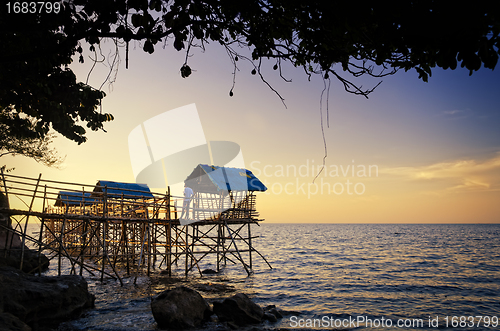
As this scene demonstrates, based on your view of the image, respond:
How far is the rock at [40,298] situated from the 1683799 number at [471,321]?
11801 millimetres

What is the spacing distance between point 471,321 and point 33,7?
50.7 feet

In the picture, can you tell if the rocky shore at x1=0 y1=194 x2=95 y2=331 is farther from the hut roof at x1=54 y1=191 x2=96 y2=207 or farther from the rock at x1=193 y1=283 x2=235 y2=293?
the rock at x1=193 y1=283 x2=235 y2=293

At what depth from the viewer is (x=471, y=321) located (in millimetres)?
11180

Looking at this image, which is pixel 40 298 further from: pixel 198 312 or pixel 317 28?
pixel 317 28

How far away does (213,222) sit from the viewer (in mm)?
18141

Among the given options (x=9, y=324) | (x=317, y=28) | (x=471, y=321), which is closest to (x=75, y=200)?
(x=9, y=324)

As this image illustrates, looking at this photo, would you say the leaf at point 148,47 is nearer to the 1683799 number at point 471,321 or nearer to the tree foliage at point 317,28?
the tree foliage at point 317,28

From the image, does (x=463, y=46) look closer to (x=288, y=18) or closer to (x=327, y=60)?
(x=327, y=60)

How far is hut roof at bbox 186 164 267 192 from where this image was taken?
62.0 ft

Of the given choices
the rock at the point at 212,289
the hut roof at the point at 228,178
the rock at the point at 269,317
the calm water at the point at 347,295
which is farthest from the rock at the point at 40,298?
the hut roof at the point at 228,178

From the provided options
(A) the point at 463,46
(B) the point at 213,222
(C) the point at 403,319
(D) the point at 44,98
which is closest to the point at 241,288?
(B) the point at 213,222

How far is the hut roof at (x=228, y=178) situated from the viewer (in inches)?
744

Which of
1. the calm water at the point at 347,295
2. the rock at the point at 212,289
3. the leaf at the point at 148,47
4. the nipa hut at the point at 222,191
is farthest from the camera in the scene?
the nipa hut at the point at 222,191

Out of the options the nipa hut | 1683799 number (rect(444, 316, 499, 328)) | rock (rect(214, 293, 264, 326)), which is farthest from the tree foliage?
the nipa hut
